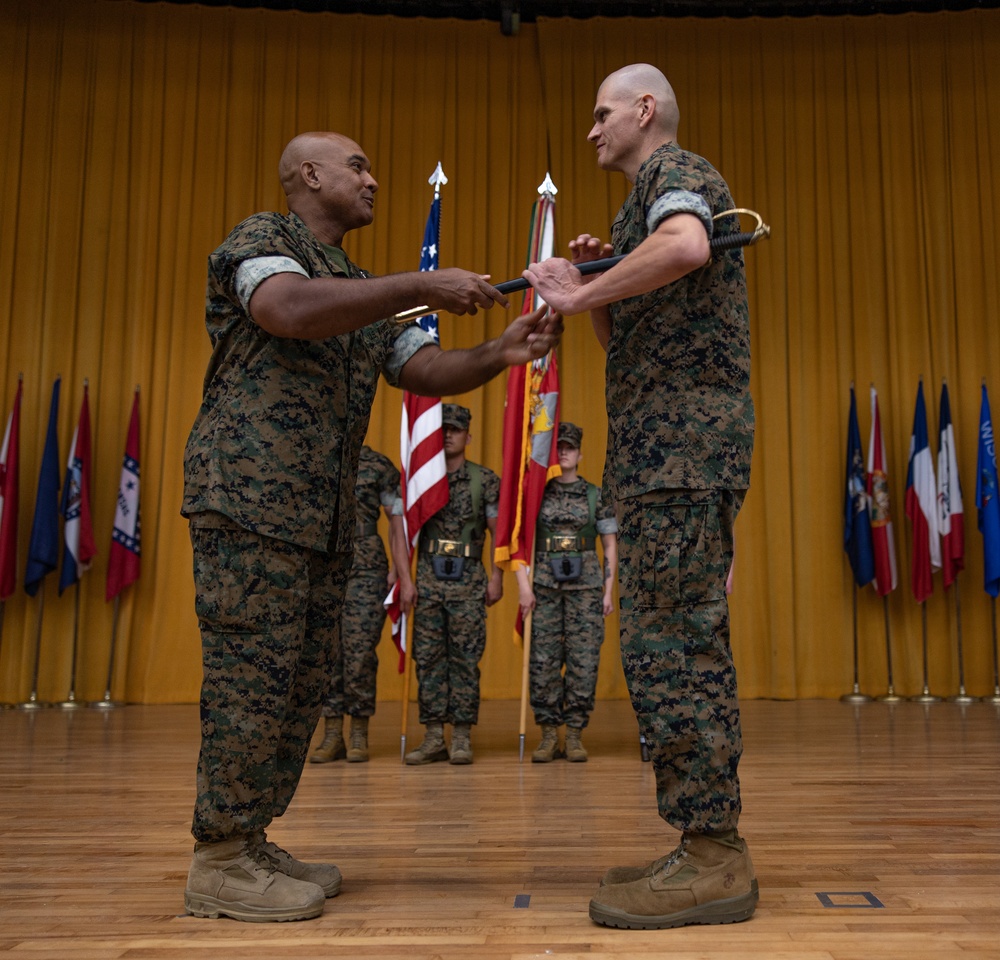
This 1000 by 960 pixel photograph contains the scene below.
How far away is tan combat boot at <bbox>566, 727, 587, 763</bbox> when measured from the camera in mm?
4703

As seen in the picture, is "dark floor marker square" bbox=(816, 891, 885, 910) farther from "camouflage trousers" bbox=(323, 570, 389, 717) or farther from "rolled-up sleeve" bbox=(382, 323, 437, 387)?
"camouflage trousers" bbox=(323, 570, 389, 717)

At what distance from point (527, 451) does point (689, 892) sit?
3169 millimetres

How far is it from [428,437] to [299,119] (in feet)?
16.2

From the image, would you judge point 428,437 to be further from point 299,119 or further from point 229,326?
point 299,119

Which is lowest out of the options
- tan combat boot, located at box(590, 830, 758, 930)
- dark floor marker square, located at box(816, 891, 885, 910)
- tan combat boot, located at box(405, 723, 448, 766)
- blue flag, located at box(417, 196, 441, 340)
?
tan combat boot, located at box(405, 723, 448, 766)

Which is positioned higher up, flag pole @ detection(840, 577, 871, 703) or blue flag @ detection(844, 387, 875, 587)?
blue flag @ detection(844, 387, 875, 587)

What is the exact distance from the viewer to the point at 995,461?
7.90 meters

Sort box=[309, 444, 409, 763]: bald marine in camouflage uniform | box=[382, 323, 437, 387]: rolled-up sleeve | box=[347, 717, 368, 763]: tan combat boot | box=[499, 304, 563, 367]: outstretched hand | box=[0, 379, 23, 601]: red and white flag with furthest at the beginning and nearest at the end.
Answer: box=[0, 379, 23, 601]: red and white flag
box=[309, 444, 409, 763]: bald marine in camouflage uniform
box=[347, 717, 368, 763]: tan combat boot
box=[382, 323, 437, 387]: rolled-up sleeve
box=[499, 304, 563, 367]: outstretched hand

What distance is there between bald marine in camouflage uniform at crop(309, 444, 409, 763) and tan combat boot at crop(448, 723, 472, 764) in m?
0.43

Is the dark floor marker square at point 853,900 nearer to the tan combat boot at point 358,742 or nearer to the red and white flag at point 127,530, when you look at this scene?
the tan combat boot at point 358,742

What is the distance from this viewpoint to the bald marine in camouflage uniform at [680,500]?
204 cm

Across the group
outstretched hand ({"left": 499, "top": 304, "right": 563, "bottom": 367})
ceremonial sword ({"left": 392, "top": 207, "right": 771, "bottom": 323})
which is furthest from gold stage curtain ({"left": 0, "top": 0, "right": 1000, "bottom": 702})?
ceremonial sword ({"left": 392, "top": 207, "right": 771, "bottom": 323})

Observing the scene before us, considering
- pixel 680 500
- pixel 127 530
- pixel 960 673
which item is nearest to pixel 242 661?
pixel 680 500

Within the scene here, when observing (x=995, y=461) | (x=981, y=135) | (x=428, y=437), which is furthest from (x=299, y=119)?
(x=995, y=461)
